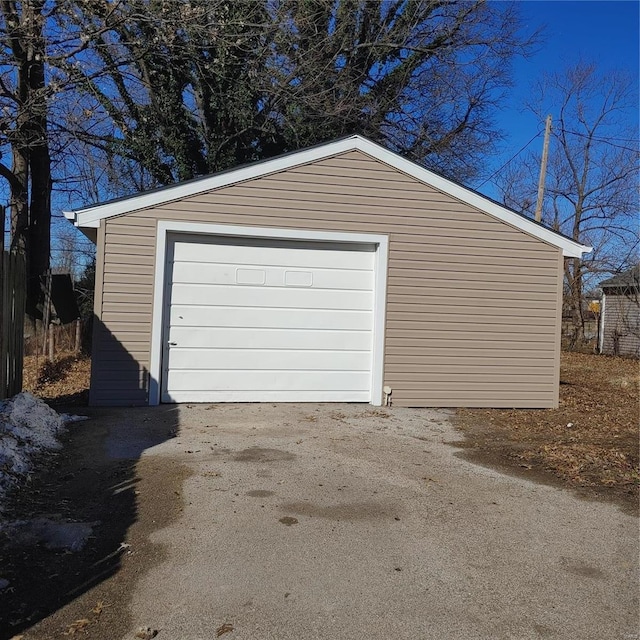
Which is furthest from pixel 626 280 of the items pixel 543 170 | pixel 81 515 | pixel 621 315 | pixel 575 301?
pixel 81 515

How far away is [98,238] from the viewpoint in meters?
7.71

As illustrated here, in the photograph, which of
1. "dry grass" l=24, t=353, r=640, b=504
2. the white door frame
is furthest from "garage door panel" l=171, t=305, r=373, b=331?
"dry grass" l=24, t=353, r=640, b=504

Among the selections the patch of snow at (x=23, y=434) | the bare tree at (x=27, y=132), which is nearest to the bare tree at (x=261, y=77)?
the bare tree at (x=27, y=132)

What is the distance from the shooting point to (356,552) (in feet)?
11.9

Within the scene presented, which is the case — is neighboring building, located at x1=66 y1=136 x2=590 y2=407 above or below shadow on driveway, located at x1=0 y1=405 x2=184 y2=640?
above

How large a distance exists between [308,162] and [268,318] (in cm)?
220

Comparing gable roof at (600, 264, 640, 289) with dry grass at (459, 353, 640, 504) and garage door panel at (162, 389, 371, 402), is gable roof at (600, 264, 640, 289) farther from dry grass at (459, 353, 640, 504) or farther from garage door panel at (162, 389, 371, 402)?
garage door panel at (162, 389, 371, 402)

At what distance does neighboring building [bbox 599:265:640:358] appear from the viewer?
21.0 metres

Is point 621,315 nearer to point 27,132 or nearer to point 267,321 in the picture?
point 267,321

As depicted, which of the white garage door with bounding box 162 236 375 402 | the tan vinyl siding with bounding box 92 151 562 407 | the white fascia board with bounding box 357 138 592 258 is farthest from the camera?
the white fascia board with bounding box 357 138 592 258

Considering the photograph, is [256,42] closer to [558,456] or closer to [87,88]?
[87,88]

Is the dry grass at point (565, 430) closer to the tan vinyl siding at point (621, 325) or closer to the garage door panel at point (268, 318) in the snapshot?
the garage door panel at point (268, 318)

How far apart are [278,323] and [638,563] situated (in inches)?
218

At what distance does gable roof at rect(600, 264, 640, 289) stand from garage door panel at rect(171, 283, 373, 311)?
15055 mm
